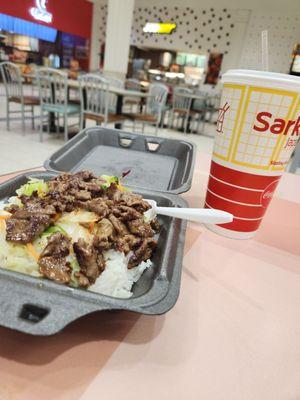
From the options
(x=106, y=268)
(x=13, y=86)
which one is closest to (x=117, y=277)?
(x=106, y=268)

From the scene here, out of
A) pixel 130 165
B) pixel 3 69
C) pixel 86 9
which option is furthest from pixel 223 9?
pixel 130 165

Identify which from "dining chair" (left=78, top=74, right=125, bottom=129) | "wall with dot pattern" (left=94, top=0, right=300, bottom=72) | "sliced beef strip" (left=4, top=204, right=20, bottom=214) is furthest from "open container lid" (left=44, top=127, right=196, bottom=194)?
"wall with dot pattern" (left=94, top=0, right=300, bottom=72)

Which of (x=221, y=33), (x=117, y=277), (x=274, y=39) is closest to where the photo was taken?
(x=117, y=277)

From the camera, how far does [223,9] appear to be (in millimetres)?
8969

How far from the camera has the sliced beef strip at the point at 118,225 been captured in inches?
21.2

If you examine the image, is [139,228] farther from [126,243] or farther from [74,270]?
[74,270]

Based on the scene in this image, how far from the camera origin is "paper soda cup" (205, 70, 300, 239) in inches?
22.2

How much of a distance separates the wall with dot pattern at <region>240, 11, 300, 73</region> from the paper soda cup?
9025mm

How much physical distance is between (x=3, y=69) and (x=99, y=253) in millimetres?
4967

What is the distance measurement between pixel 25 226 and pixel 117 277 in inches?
7.0

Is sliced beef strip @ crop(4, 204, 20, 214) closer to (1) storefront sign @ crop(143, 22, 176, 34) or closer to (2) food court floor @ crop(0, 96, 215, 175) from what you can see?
(2) food court floor @ crop(0, 96, 215, 175)

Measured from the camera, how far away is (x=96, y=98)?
162 inches

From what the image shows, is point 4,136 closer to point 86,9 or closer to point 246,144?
point 246,144

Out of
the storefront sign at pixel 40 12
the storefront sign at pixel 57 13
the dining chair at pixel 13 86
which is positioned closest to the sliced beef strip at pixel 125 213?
the dining chair at pixel 13 86
